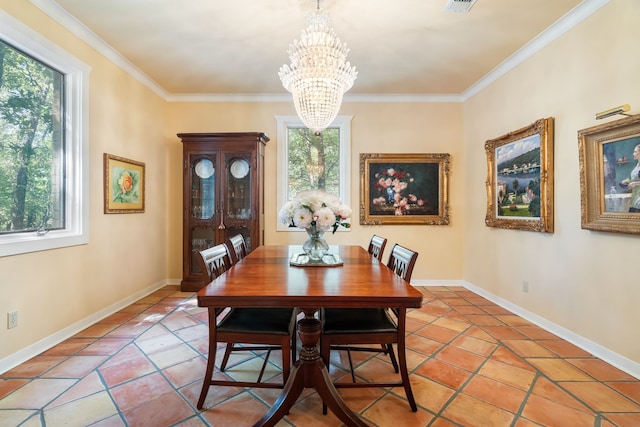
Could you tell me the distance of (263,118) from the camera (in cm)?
438

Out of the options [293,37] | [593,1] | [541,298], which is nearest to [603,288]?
[541,298]

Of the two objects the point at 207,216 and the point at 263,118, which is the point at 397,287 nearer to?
the point at 207,216

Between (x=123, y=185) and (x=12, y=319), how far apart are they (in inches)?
64.2

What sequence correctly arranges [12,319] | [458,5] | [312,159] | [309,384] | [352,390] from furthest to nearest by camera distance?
[312,159], [458,5], [12,319], [352,390], [309,384]

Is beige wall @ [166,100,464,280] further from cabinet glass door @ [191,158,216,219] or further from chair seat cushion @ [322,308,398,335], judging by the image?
Answer: chair seat cushion @ [322,308,398,335]

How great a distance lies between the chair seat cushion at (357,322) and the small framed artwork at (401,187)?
98.9 inches

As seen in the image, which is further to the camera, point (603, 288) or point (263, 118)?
point (263, 118)

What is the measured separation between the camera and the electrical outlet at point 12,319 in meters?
2.14

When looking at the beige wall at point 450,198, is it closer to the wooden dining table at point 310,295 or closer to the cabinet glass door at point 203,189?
the cabinet glass door at point 203,189

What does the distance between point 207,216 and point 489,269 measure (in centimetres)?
368

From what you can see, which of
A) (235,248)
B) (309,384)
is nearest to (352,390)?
(309,384)

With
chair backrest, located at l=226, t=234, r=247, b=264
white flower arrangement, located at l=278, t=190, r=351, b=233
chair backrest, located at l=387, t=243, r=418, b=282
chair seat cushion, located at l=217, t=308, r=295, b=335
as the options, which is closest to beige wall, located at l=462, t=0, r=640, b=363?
chair backrest, located at l=387, t=243, r=418, b=282

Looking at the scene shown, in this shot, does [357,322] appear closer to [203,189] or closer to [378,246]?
[378,246]

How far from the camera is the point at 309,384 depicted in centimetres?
164
